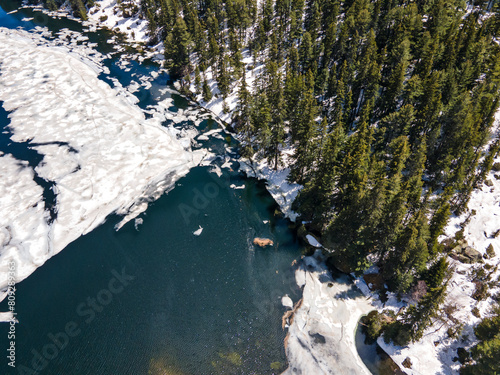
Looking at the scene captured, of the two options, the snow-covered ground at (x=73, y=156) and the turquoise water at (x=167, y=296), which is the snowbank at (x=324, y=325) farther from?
the snow-covered ground at (x=73, y=156)

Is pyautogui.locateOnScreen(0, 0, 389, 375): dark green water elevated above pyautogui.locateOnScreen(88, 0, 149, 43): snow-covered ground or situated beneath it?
situated beneath


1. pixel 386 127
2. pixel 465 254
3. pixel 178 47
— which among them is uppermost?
pixel 178 47

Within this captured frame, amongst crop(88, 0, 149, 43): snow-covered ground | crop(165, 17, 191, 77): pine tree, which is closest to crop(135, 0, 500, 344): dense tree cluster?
crop(165, 17, 191, 77): pine tree

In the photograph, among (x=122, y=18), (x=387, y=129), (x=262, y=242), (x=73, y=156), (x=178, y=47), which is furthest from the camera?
(x=122, y=18)

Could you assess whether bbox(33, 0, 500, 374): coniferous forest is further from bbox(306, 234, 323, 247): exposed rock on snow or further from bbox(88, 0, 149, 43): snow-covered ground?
bbox(88, 0, 149, 43): snow-covered ground

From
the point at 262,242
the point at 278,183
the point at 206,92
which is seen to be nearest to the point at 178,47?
the point at 206,92

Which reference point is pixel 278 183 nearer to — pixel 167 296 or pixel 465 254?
pixel 167 296

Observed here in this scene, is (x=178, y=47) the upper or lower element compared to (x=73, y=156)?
upper
